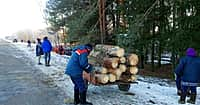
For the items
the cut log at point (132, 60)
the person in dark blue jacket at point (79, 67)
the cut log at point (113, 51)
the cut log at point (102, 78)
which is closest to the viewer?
the person in dark blue jacket at point (79, 67)

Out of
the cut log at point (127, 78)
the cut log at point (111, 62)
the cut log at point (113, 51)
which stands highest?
the cut log at point (113, 51)

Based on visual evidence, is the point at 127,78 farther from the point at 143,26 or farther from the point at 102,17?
the point at 102,17

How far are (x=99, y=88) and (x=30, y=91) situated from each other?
7.74ft

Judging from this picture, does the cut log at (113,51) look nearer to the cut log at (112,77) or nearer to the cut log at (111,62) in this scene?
the cut log at (111,62)

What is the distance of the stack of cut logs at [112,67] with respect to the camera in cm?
1148

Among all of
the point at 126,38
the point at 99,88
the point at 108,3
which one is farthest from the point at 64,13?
the point at 99,88

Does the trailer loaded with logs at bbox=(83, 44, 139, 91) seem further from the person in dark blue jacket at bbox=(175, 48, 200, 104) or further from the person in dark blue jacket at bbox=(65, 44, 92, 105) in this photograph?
the person in dark blue jacket at bbox=(175, 48, 200, 104)

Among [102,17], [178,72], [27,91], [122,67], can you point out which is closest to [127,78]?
[122,67]

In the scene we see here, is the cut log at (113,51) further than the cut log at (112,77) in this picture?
Yes

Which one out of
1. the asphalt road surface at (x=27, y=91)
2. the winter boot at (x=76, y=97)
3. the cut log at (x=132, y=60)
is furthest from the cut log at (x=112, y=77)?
the winter boot at (x=76, y=97)

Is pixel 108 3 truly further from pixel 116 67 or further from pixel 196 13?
pixel 116 67

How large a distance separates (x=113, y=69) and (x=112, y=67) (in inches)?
3.9

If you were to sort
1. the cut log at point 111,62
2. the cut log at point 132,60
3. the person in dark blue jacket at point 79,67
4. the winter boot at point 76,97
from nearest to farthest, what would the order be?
the person in dark blue jacket at point 79,67, the winter boot at point 76,97, the cut log at point 111,62, the cut log at point 132,60

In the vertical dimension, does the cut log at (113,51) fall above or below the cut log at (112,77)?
above
